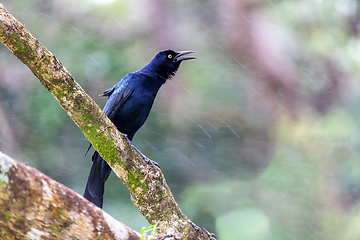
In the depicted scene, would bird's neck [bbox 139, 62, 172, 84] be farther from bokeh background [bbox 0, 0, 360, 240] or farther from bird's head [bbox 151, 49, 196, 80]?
bokeh background [bbox 0, 0, 360, 240]

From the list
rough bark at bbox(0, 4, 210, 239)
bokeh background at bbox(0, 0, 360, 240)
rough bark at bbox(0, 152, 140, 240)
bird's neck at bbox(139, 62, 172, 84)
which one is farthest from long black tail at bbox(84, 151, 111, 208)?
bokeh background at bbox(0, 0, 360, 240)

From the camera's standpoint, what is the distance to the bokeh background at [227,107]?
432cm

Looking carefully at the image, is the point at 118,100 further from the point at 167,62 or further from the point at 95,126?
the point at 95,126

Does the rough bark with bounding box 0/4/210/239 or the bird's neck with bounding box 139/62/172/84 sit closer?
the rough bark with bounding box 0/4/210/239

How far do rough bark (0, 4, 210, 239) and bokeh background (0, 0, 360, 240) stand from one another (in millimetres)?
1988

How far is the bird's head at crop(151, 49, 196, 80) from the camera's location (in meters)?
2.79

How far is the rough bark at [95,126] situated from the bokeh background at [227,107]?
199cm

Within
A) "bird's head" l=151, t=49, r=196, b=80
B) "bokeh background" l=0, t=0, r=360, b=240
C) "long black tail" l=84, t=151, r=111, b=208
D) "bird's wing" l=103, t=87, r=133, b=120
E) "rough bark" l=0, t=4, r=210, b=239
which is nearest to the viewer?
"rough bark" l=0, t=4, r=210, b=239

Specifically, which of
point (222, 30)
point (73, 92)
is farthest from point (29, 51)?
point (222, 30)

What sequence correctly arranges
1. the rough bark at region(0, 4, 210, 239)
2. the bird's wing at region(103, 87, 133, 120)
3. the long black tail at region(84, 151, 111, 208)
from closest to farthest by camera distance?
the rough bark at region(0, 4, 210, 239) → the long black tail at region(84, 151, 111, 208) → the bird's wing at region(103, 87, 133, 120)

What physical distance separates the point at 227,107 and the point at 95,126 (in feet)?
9.90

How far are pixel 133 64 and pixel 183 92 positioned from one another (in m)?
0.64

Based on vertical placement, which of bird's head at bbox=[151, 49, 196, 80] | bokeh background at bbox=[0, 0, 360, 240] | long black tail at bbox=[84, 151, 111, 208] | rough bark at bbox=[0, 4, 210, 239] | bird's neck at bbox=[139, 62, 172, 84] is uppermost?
bokeh background at bbox=[0, 0, 360, 240]

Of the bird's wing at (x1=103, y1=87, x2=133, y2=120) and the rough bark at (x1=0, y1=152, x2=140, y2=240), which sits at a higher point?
the bird's wing at (x1=103, y1=87, x2=133, y2=120)
